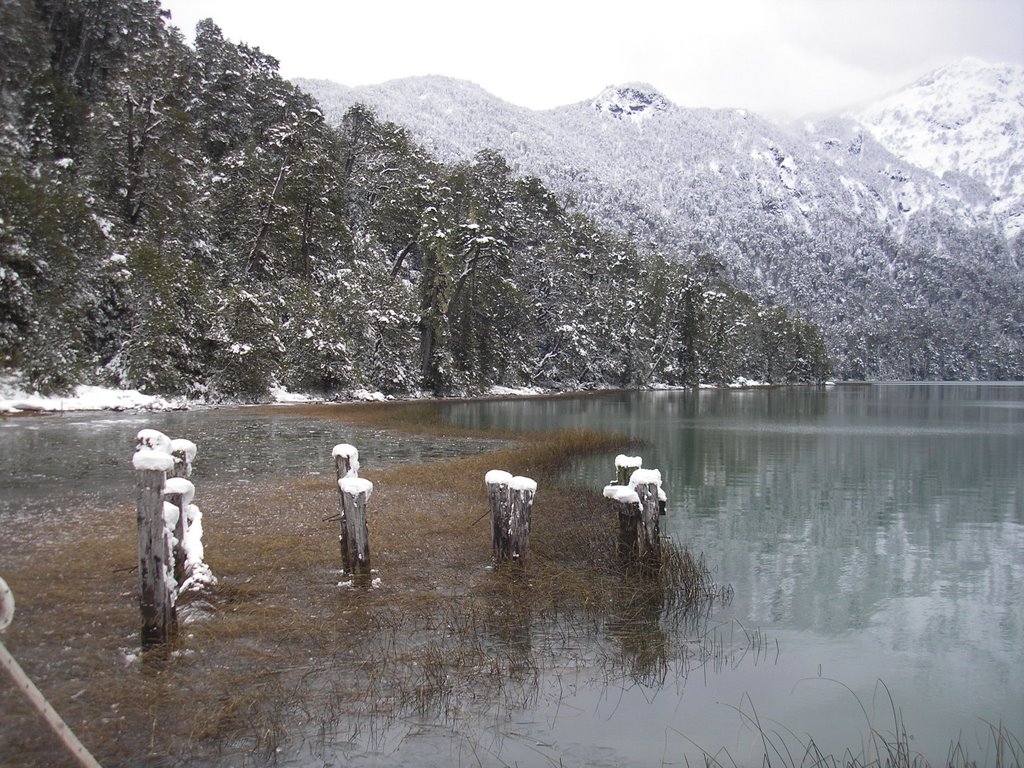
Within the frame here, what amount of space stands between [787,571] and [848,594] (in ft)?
3.34

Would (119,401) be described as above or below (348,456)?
below

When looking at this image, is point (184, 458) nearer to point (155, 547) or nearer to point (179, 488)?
point (179, 488)

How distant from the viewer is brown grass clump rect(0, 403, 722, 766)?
5.09m

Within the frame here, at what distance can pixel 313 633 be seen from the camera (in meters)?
6.80

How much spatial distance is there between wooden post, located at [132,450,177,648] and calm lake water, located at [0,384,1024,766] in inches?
92.9

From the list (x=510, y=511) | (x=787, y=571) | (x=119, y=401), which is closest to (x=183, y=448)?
(x=510, y=511)

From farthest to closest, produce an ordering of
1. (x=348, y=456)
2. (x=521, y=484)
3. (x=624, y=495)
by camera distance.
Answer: (x=624, y=495) → (x=348, y=456) → (x=521, y=484)

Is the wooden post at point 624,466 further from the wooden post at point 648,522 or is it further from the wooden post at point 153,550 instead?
the wooden post at point 153,550

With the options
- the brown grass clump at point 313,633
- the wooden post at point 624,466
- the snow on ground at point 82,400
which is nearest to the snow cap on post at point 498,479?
the brown grass clump at point 313,633

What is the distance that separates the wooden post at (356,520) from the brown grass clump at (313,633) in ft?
1.08

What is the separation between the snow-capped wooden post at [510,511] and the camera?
888cm

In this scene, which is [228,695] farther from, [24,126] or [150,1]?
[150,1]

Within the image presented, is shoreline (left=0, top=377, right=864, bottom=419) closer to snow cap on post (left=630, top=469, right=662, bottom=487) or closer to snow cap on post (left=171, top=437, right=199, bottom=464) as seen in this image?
snow cap on post (left=171, top=437, right=199, bottom=464)

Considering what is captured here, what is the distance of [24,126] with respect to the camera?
116 ft
